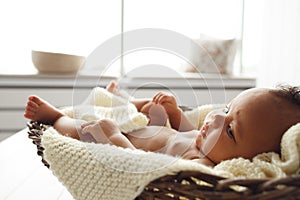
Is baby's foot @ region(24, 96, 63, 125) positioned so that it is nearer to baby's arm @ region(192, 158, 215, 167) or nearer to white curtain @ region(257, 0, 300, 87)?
baby's arm @ region(192, 158, 215, 167)

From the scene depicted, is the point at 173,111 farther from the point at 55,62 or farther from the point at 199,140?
the point at 55,62

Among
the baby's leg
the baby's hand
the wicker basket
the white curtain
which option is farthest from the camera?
the white curtain

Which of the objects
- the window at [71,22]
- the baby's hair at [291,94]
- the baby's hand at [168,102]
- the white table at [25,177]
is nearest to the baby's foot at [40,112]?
the white table at [25,177]

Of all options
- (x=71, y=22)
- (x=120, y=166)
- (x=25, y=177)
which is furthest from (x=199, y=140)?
(x=71, y=22)

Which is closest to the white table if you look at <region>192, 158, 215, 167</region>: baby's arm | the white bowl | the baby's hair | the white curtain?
<region>192, 158, 215, 167</region>: baby's arm

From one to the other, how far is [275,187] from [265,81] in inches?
79.6

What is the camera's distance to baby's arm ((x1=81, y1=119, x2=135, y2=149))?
0.71 metres

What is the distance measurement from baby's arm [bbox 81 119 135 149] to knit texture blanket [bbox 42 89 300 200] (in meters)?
0.08

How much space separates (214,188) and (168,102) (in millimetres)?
505

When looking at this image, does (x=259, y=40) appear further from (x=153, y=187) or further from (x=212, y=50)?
(x=153, y=187)

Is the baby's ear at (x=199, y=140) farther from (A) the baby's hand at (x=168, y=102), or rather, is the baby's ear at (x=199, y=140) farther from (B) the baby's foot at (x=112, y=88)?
(B) the baby's foot at (x=112, y=88)

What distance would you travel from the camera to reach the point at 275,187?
438 mm

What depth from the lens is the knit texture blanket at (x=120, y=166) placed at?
1.69 ft

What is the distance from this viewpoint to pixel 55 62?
2174mm
